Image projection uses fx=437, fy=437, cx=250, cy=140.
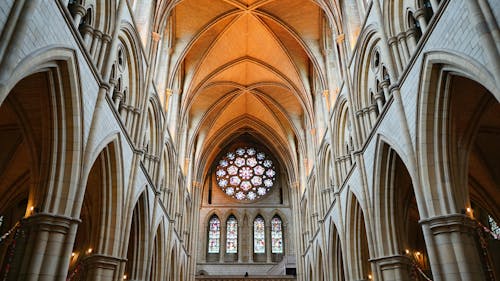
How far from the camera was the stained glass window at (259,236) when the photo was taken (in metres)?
34.6

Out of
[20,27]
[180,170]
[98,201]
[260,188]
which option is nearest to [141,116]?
[98,201]

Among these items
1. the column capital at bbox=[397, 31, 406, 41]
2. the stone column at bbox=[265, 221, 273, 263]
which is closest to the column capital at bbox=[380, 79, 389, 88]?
the column capital at bbox=[397, 31, 406, 41]

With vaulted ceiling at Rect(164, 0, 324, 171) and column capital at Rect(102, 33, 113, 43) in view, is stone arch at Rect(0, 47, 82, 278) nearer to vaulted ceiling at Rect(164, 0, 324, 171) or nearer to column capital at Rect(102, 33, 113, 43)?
column capital at Rect(102, 33, 113, 43)

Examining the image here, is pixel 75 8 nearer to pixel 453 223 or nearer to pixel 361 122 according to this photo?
pixel 453 223

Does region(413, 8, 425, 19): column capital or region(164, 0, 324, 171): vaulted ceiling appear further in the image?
region(164, 0, 324, 171): vaulted ceiling

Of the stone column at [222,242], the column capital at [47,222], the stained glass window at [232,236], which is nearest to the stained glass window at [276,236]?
the stained glass window at [232,236]

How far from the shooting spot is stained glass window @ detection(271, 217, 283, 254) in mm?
34656

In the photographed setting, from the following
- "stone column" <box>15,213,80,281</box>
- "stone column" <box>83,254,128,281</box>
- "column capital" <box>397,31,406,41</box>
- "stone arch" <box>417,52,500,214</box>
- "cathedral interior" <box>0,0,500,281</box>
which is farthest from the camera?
"stone column" <box>83,254,128,281</box>

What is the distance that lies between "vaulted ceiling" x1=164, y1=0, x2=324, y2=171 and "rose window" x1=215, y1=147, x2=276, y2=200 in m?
3.96

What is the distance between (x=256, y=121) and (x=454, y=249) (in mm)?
25424

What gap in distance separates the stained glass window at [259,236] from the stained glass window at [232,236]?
150 centimetres

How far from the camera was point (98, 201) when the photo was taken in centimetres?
1320

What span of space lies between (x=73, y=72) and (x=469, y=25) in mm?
8412

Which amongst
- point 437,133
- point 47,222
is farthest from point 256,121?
point 47,222
